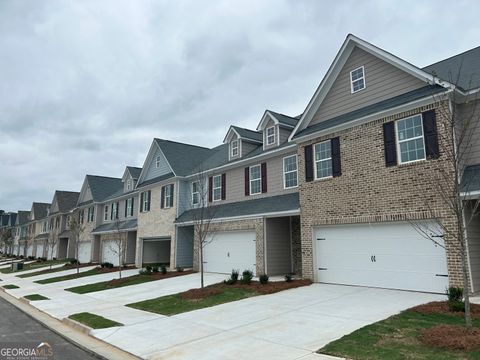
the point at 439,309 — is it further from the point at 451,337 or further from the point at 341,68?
the point at 341,68

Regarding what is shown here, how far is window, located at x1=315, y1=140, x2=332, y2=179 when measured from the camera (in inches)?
624

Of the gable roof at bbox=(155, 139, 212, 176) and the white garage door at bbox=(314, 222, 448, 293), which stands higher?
the gable roof at bbox=(155, 139, 212, 176)

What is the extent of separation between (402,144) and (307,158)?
14.5 feet

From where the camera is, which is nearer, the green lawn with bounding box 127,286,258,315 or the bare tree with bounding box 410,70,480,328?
the bare tree with bounding box 410,70,480,328

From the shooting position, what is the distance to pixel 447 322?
336 inches

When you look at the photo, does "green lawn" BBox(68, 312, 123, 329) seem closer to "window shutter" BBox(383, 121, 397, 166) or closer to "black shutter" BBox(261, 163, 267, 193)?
"window shutter" BBox(383, 121, 397, 166)

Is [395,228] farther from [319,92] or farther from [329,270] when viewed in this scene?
[319,92]

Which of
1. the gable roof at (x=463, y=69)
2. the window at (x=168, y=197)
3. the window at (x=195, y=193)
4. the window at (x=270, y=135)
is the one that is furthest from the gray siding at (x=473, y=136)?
the window at (x=168, y=197)

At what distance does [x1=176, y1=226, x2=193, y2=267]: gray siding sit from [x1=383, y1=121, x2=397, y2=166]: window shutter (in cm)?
1579

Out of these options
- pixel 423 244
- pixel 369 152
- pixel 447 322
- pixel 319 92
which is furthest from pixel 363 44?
→ pixel 447 322

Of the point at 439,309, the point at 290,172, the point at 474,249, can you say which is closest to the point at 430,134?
the point at 474,249

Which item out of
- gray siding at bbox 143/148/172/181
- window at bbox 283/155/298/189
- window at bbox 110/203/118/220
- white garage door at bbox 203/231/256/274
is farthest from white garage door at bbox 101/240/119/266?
window at bbox 283/155/298/189

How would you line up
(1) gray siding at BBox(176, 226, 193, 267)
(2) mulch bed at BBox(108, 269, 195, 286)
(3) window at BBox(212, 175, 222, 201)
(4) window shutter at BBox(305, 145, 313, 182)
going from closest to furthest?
(4) window shutter at BBox(305, 145, 313, 182) < (2) mulch bed at BBox(108, 269, 195, 286) < (3) window at BBox(212, 175, 222, 201) < (1) gray siding at BBox(176, 226, 193, 267)

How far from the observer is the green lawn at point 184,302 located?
12781 millimetres
